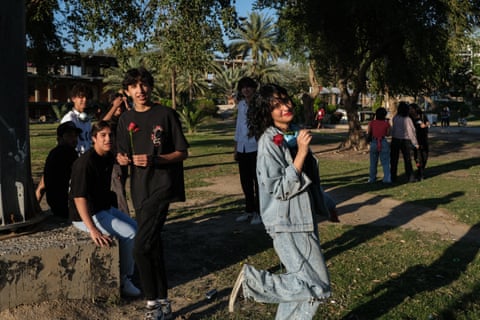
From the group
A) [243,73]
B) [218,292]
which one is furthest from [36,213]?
[243,73]

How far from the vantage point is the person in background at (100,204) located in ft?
14.0

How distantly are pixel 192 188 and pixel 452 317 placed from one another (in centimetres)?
710

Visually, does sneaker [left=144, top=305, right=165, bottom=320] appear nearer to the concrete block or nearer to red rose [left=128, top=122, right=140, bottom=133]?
the concrete block

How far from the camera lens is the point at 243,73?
245ft

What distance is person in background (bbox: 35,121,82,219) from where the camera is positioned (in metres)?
5.18

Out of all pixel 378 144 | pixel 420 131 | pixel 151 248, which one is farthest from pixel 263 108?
pixel 420 131

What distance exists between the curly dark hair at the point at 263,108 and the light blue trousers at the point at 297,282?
0.65 meters

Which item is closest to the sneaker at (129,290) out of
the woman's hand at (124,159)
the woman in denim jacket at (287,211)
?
the woman's hand at (124,159)

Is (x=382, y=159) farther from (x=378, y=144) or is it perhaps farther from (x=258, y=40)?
(x=258, y=40)

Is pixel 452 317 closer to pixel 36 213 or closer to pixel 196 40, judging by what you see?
pixel 36 213

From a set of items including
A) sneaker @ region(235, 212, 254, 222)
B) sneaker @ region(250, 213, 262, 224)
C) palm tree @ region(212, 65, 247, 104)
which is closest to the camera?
sneaker @ region(250, 213, 262, 224)

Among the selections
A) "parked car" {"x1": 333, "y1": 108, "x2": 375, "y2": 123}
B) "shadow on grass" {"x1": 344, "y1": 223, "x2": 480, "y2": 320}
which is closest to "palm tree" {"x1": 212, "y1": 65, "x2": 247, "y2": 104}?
"parked car" {"x1": 333, "y1": 108, "x2": 375, "y2": 123}

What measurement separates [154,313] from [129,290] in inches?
26.8

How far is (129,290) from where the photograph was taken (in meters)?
4.52
